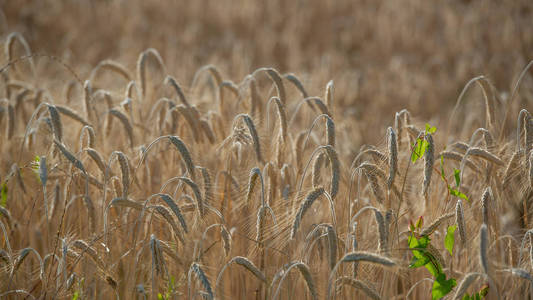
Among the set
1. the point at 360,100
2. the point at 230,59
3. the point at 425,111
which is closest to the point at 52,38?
the point at 230,59

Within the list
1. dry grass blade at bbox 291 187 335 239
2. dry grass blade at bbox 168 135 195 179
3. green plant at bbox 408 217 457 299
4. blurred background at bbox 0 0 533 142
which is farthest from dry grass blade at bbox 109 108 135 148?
blurred background at bbox 0 0 533 142

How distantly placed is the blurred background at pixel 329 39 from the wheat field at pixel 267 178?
5cm

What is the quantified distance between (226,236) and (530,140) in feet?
4.15

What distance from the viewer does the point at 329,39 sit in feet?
24.9

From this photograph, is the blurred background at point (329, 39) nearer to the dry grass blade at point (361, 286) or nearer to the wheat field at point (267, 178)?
the wheat field at point (267, 178)

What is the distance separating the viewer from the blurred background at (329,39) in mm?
6023

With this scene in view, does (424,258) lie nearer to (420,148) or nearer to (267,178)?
(420,148)

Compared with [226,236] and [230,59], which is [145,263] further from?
[230,59]

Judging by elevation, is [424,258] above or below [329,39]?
below

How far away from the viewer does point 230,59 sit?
6.91 meters

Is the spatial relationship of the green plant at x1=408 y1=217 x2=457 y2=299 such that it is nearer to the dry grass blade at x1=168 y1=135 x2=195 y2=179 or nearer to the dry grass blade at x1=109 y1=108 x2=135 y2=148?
the dry grass blade at x1=168 y1=135 x2=195 y2=179

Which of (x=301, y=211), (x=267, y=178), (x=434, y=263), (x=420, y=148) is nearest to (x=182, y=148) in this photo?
(x=301, y=211)

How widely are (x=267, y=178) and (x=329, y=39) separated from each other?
18.7 feet

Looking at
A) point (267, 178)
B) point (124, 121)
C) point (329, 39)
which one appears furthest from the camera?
point (329, 39)
